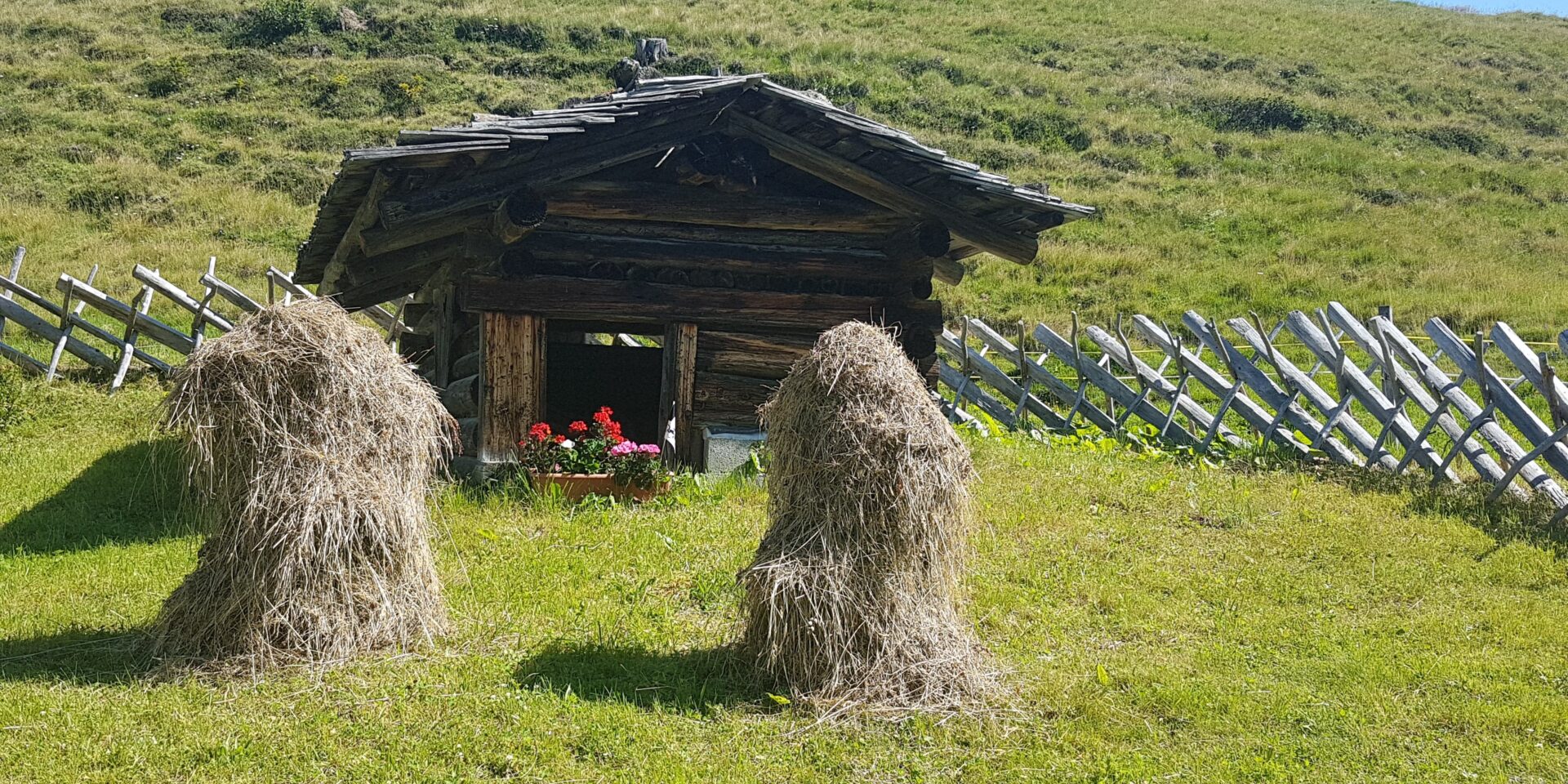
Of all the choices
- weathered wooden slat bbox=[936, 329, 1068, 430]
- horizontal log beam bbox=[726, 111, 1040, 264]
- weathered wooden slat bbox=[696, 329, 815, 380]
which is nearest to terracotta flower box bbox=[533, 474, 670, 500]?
weathered wooden slat bbox=[696, 329, 815, 380]

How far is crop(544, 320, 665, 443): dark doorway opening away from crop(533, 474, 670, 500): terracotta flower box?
323 cm

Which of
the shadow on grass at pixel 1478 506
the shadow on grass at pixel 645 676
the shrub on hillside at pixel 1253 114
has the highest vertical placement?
the shrub on hillside at pixel 1253 114

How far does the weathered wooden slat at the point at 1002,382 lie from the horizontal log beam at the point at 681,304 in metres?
2.82

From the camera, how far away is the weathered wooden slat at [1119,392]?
1192 centimetres

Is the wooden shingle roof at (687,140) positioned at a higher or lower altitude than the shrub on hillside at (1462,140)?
lower

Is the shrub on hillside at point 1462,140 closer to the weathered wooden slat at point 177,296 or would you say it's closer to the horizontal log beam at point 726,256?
the horizontal log beam at point 726,256

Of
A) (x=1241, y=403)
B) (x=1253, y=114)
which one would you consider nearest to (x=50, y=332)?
(x=1241, y=403)

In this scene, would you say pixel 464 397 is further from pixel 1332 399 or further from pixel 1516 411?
pixel 1332 399

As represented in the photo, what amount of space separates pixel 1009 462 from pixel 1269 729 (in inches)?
200

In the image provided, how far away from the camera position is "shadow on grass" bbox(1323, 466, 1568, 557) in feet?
28.3

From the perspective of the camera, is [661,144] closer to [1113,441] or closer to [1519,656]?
[1113,441]

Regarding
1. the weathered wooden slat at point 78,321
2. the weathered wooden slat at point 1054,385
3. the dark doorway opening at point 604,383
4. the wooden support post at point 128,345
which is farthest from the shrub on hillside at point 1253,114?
the wooden support post at point 128,345

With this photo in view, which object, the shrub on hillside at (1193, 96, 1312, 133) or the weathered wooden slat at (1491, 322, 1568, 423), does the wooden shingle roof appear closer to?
the weathered wooden slat at (1491, 322, 1568, 423)

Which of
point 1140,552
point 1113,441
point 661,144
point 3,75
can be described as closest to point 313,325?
point 661,144
